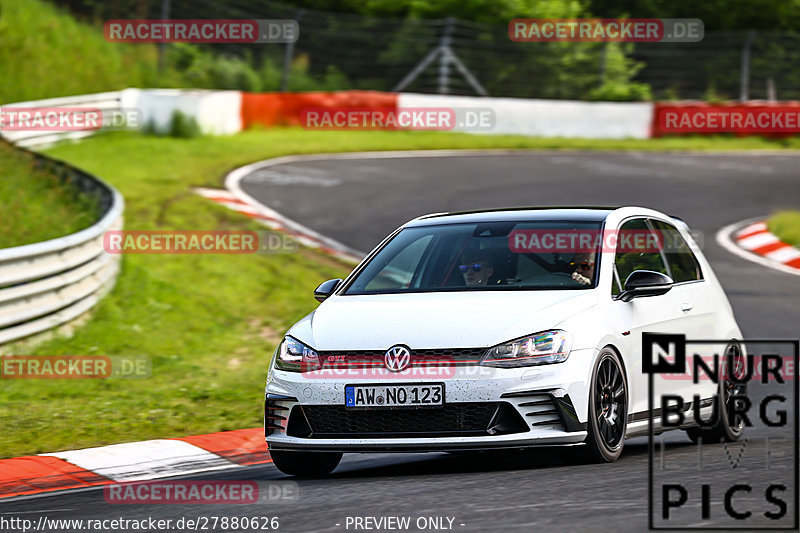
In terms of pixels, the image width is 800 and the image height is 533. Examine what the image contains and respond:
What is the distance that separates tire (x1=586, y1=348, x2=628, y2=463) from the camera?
23.0ft

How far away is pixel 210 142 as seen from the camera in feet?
85.5

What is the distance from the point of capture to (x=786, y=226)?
717 inches

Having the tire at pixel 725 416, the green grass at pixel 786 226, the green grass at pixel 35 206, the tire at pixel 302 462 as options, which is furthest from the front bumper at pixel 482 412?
the green grass at pixel 786 226

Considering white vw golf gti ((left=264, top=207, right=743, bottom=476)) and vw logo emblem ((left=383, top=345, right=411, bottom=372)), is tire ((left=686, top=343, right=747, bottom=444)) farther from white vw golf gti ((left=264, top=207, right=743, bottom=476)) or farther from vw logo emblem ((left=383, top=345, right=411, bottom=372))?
vw logo emblem ((left=383, top=345, right=411, bottom=372))

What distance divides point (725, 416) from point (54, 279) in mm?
6386

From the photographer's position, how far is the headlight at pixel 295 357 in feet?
23.7

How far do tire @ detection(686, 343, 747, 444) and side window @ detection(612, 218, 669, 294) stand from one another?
2.55ft

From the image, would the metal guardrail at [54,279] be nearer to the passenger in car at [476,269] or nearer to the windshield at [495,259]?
the windshield at [495,259]

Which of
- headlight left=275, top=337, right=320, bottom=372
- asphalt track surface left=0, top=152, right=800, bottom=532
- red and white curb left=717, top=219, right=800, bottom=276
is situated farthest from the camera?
red and white curb left=717, top=219, right=800, bottom=276

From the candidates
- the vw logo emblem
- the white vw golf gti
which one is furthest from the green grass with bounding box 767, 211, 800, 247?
the vw logo emblem

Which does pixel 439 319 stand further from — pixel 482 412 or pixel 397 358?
pixel 482 412

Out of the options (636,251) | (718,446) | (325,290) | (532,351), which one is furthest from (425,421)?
(718,446)

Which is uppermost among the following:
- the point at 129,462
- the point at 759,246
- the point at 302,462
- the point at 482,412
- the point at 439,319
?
the point at 439,319

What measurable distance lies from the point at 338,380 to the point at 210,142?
63.9ft
